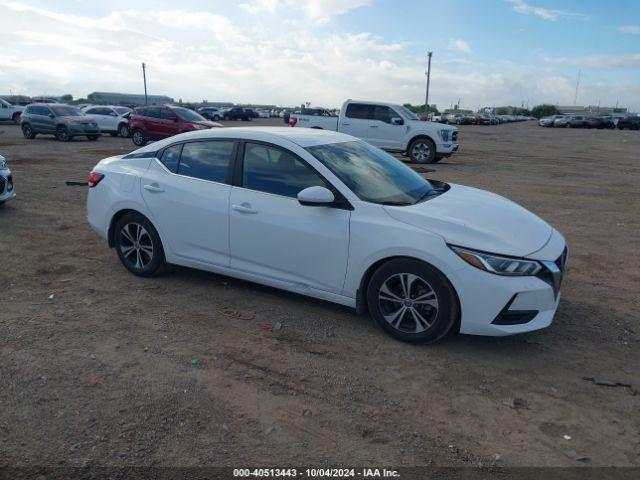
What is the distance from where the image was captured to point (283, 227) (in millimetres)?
4484

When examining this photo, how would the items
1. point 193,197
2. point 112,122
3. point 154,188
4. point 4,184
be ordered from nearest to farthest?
point 193,197
point 154,188
point 4,184
point 112,122

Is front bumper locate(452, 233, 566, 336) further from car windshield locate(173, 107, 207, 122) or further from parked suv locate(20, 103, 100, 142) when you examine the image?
parked suv locate(20, 103, 100, 142)

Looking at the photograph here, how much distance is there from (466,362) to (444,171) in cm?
1251

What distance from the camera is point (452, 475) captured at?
2.77 meters

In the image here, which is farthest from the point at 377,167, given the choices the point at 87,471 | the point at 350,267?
the point at 87,471

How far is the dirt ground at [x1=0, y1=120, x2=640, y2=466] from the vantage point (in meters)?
2.96

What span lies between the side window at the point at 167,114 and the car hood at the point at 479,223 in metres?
18.0

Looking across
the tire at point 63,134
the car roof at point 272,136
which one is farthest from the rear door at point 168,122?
the car roof at point 272,136

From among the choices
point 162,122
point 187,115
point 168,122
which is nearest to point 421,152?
point 187,115

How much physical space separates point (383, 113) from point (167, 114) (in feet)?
29.6

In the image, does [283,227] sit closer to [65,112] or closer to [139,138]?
[139,138]

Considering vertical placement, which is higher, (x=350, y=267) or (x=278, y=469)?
(x=350, y=267)

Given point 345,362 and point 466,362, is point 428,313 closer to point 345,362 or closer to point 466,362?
point 466,362

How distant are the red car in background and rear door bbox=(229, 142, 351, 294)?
53.0 feet
